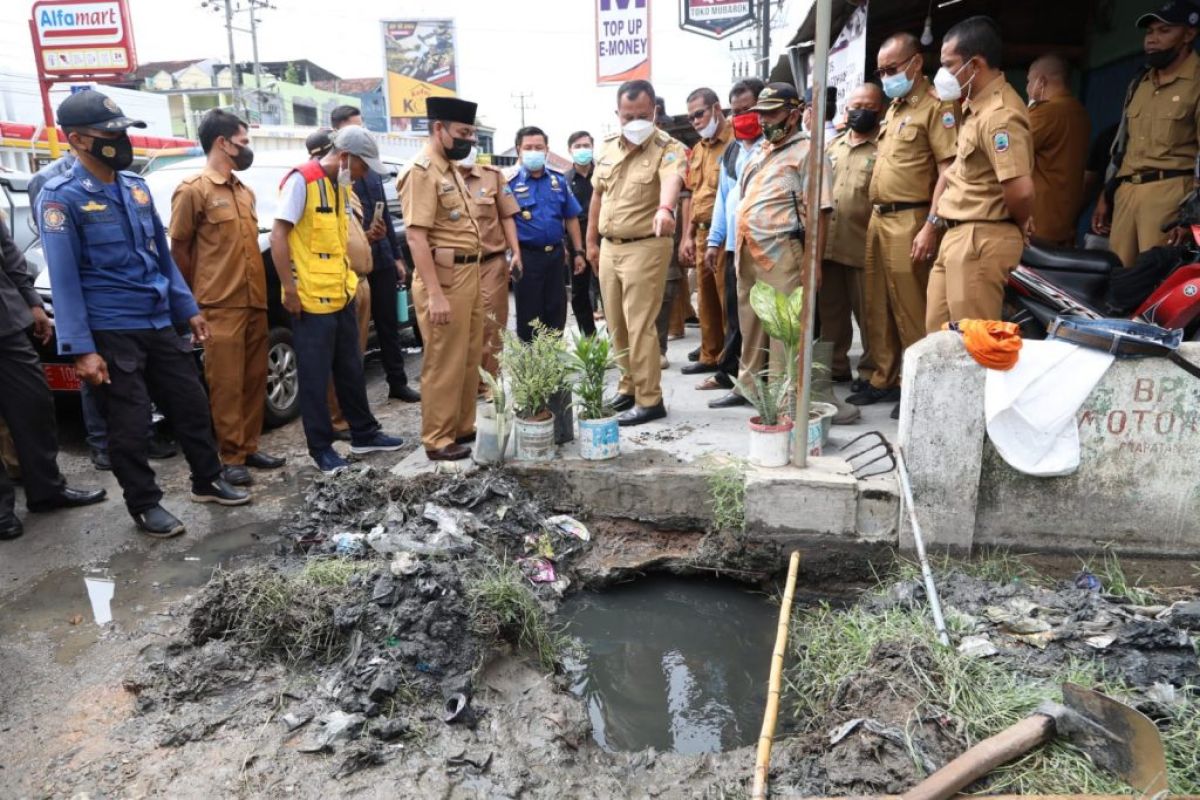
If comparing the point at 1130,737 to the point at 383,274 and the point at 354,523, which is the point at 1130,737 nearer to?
the point at 354,523

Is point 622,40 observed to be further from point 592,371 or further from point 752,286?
point 592,371

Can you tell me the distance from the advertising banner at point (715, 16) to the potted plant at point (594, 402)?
46.1 ft

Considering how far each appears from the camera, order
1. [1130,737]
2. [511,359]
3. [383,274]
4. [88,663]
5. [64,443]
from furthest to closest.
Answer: [383,274] < [64,443] < [511,359] < [88,663] < [1130,737]

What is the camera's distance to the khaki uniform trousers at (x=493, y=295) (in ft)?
18.8

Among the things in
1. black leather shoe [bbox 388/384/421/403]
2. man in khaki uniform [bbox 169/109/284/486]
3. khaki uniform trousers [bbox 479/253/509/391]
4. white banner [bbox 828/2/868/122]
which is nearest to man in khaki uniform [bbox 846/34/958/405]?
white banner [bbox 828/2/868/122]

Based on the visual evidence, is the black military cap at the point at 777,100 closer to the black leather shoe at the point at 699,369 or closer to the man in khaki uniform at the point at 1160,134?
the man in khaki uniform at the point at 1160,134

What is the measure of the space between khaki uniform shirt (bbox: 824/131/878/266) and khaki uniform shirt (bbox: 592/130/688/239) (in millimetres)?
1155

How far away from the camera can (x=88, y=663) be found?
117 inches

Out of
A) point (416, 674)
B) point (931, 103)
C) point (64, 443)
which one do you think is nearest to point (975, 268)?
point (931, 103)

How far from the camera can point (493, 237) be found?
18.9 feet

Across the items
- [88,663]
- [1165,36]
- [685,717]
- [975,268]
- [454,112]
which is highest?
[1165,36]

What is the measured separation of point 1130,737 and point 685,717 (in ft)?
4.44

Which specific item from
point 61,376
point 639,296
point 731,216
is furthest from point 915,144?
point 61,376

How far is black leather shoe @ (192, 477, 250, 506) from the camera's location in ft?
14.6
